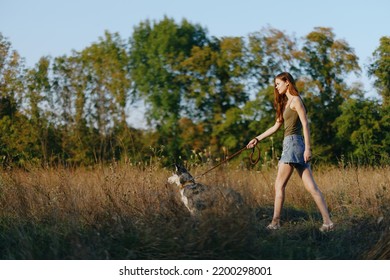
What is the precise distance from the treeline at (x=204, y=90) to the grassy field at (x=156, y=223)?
1209 centimetres

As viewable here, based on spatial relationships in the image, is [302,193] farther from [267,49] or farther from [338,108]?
[267,49]

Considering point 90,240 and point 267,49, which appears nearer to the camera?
point 90,240

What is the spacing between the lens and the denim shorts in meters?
7.19

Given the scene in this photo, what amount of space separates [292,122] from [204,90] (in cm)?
1830

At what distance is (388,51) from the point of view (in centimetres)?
2408

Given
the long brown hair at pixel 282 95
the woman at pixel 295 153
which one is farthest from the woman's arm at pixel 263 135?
the long brown hair at pixel 282 95

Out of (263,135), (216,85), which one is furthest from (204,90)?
(263,135)

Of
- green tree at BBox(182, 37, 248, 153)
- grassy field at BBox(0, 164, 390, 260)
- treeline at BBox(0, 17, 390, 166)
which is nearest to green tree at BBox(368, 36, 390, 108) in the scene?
treeline at BBox(0, 17, 390, 166)

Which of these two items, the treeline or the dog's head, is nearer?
the dog's head

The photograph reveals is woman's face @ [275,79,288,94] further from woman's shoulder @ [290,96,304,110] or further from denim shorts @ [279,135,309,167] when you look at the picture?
denim shorts @ [279,135,309,167]

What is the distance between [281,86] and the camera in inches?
296

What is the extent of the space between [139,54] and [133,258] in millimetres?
23245

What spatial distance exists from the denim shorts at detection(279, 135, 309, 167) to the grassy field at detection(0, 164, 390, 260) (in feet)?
2.32
